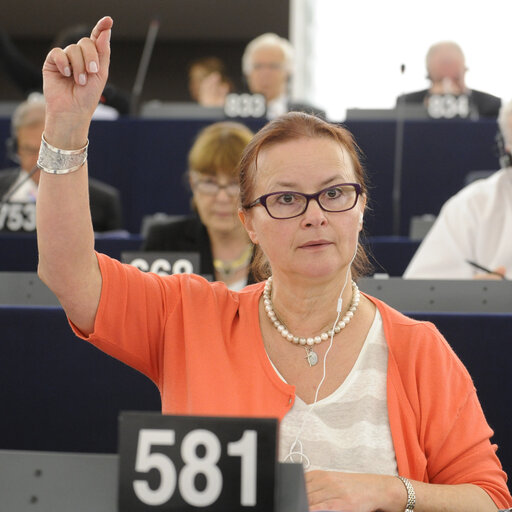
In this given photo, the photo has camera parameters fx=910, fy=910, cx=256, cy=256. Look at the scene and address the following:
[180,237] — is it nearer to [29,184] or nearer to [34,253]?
[34,253]

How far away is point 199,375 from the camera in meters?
1.36

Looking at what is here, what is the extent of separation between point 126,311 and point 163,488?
16.1 inches

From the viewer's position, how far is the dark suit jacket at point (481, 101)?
5.37 metres

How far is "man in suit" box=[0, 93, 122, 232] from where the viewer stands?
3.44m

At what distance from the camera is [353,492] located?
1.22 metres

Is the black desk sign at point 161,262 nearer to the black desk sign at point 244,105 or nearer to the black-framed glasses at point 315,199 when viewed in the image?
the black-framed glasses at point 315,199

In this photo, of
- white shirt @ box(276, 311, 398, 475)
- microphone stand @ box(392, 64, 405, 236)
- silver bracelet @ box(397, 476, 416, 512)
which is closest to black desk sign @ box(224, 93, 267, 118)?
microphone stand @ box(392, 64, 405, 236)

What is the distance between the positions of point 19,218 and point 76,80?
2.30 metres

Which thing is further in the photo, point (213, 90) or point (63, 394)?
point (213, 90)

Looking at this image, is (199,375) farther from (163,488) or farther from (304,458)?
(163,488)

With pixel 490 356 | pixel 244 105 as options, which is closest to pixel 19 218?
pixel 244 105

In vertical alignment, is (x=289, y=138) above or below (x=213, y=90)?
below

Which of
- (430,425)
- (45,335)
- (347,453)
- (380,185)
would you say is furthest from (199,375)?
(380,185)

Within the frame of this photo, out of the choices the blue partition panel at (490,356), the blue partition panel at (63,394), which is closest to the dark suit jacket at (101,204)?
the blue partition panel at (63,394)
